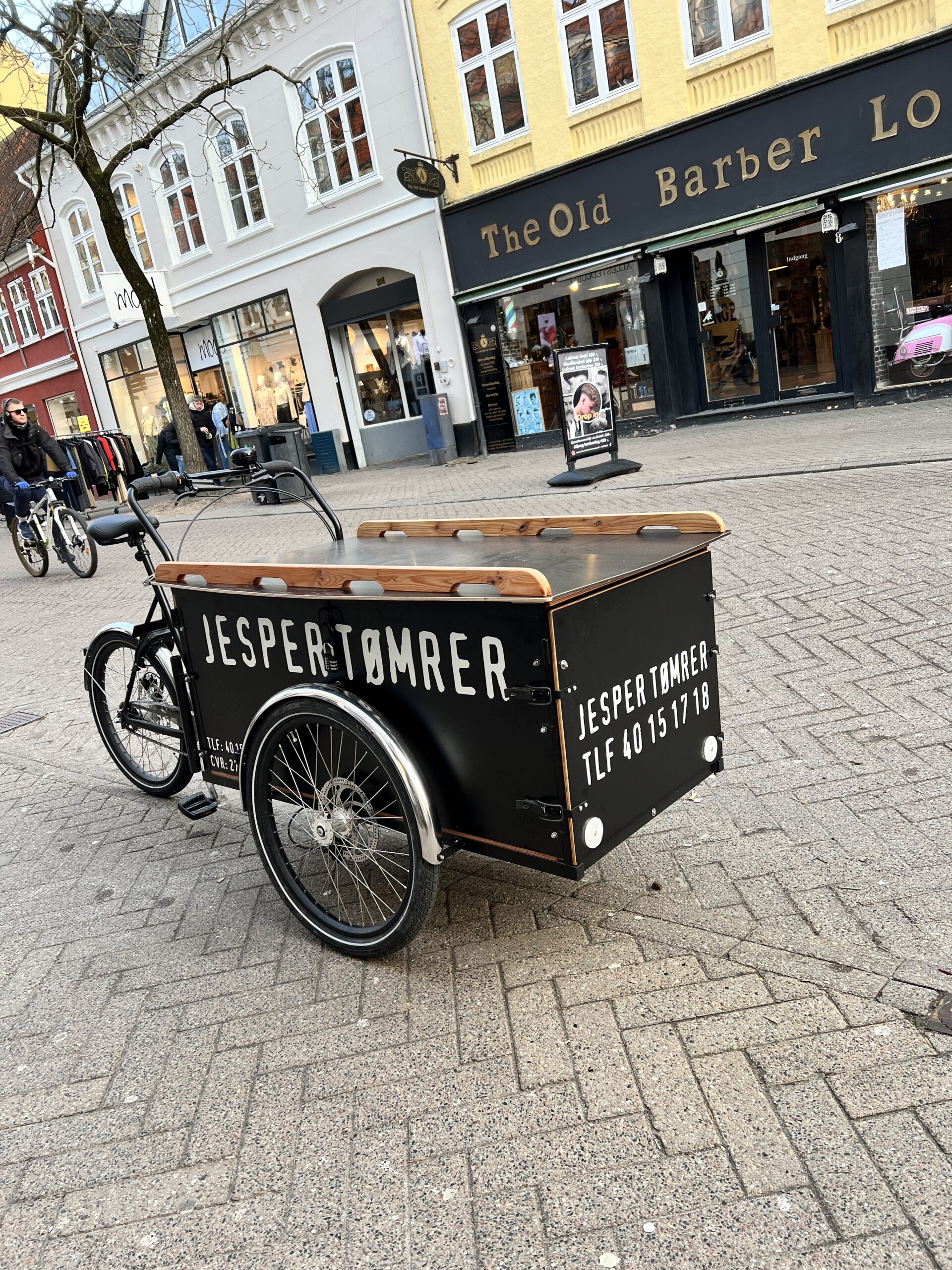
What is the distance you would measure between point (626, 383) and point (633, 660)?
1392 cm

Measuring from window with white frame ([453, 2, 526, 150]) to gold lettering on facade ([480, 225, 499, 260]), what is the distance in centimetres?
132

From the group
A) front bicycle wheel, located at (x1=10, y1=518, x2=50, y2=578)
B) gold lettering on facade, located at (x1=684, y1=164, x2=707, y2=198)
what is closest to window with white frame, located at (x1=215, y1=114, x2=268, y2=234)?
gold lettering on facade, located at (x1=684, y1=164, x2=707, y2=198)

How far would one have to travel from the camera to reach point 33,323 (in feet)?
92.8

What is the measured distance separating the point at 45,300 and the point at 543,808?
3001 cm

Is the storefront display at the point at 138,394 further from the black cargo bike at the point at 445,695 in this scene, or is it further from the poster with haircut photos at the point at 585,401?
the black cargo bike at the point at 445,695

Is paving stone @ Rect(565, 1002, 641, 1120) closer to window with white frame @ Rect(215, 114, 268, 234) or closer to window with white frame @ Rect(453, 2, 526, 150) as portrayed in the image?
window with white frame @ Rect(453, 2, 526, 150)

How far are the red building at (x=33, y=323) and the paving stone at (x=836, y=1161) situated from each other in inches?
1055

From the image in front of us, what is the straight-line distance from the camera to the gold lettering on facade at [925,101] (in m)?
11.5

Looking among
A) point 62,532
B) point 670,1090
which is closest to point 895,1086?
point 670,1090

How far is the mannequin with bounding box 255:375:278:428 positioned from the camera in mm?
21266

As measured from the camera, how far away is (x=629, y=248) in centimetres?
1455

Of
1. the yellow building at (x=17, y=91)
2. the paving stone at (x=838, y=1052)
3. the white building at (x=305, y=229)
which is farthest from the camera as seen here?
the yellow building at (x=17, y=91)

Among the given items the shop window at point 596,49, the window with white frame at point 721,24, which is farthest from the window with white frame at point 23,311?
Answer: the window with white frame at point 721,24

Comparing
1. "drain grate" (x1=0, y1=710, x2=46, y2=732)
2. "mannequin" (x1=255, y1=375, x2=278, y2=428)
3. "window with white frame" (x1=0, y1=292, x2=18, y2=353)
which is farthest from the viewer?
"window with white frame" (x1=0, y1=292, x2=18, y2=353)
